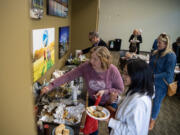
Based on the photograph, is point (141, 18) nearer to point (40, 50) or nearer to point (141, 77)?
point (40, 50)

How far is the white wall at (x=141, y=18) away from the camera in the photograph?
27.4 feet

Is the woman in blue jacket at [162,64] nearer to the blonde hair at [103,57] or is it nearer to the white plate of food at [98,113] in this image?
the blonde hair at [103,57]

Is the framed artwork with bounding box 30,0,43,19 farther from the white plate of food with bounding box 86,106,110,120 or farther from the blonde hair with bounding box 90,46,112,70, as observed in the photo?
the white plate of food with bounding box 86,106,110,120

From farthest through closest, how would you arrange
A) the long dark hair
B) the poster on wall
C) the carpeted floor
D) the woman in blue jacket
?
the carpeted floor < the woman in blue jacket < the poster on wall < the long dark hair

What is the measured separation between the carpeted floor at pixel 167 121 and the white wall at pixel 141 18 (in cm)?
600

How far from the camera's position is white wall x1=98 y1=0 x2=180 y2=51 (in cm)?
835

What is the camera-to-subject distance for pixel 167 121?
292 centimetres

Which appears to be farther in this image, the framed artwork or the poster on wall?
the poster on wall

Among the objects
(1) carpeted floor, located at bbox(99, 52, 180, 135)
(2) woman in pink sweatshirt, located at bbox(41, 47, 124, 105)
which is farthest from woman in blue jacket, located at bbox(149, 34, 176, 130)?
(2) woman in pink sweatshirt, located at bbox(41, 47, 124, 105)

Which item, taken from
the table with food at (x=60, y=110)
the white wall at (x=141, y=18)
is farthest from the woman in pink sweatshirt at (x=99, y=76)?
the white wall at (x=141, y=18)

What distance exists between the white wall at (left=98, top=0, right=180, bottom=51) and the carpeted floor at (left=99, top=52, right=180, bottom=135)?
6005mm

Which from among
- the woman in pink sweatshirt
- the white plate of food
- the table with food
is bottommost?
the table with food

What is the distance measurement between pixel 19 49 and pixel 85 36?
384cm

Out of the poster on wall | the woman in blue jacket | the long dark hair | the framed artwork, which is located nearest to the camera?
the long dark hair
